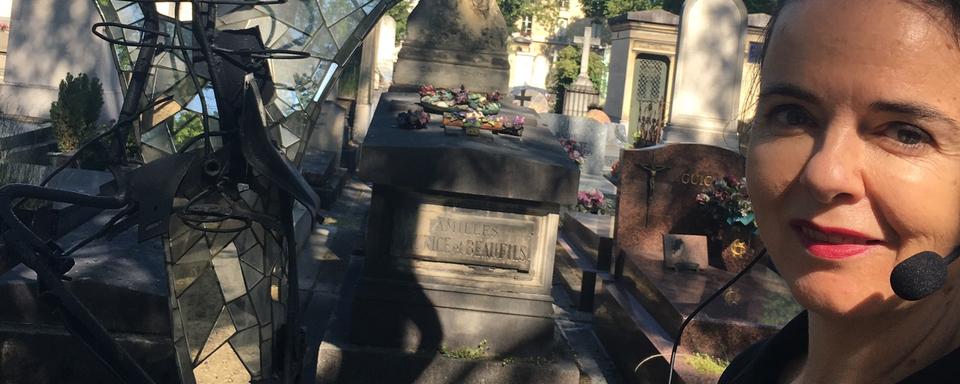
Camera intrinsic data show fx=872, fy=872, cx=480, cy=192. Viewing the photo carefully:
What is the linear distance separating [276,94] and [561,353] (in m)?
2.83

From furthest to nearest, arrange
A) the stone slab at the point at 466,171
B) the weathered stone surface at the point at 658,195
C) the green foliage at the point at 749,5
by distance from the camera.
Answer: the green foliage at the point at 749,5
the weathered stone surface at the point at 658,195
the stone slab at the point at 466,171

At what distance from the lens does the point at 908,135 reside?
0.90 m

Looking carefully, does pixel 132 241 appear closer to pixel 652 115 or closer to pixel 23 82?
pixel 23 82

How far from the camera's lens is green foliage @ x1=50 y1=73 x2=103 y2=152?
8484 mm

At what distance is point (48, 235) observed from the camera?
515 cm

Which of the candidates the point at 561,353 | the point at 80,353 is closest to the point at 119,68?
the point at 80,353

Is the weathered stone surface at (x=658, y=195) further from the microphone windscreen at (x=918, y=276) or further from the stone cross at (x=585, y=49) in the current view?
the stone cross at (x=585, y=49)

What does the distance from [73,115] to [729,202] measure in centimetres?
623

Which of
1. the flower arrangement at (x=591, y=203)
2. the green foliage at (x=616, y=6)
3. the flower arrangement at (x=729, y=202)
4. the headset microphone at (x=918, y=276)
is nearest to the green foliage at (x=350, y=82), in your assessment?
the flower arrangement at (x=591, y=203)

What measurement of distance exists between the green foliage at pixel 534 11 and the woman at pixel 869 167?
58.4 metres

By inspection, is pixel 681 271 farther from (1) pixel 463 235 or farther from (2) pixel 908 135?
(2) pixel 908 135

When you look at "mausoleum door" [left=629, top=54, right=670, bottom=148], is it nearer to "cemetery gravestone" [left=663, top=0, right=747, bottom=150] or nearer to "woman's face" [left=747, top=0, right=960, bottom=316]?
"cemetery gravestone" [left=663, top=0, right=747, bottom=150]

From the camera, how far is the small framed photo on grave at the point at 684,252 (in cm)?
652

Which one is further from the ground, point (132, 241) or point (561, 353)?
point (132, 241)
